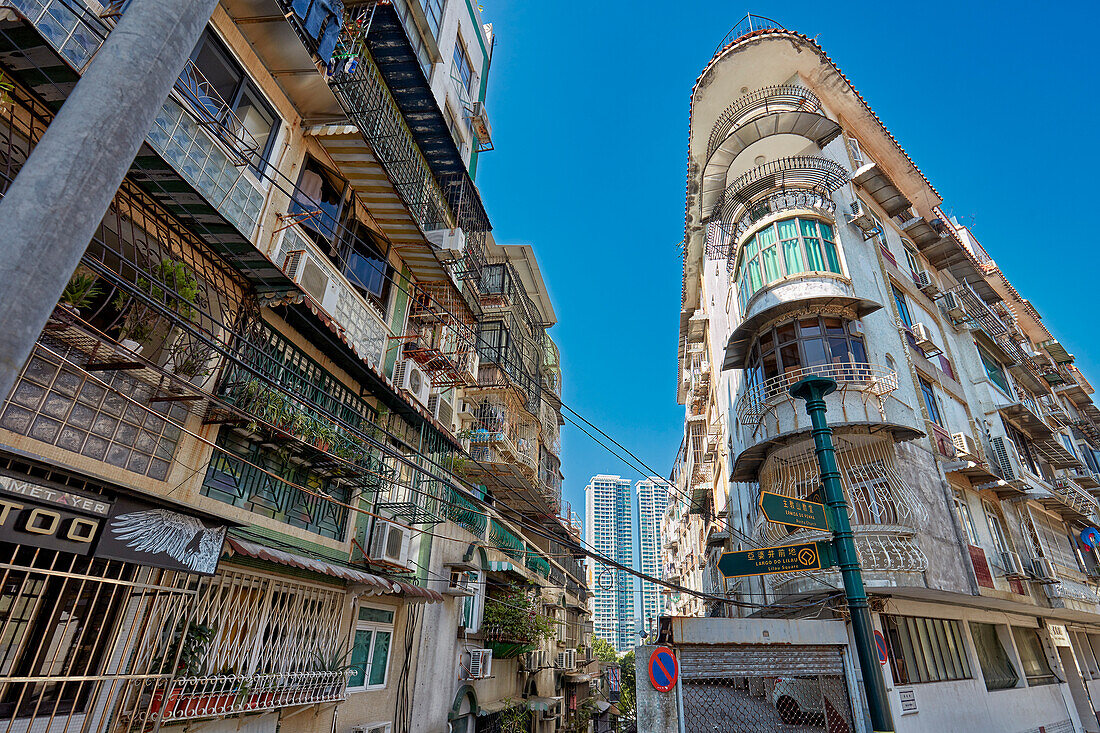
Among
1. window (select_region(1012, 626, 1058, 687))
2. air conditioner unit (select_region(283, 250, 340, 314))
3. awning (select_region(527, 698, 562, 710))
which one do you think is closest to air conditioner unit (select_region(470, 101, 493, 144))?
air conditioner unit (select_region(283, 250, 340, 314))

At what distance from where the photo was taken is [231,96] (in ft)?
27.7

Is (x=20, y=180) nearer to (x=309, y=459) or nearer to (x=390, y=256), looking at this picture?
(x=309, y=459)

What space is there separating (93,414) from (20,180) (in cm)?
534

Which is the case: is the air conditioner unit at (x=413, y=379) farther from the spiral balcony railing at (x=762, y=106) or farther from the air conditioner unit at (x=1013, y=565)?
the air conditioner unit at (x=1013, y=565)

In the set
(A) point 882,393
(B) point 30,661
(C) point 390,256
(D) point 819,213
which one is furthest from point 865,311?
(B) point 30,661

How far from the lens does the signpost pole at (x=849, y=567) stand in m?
6.40

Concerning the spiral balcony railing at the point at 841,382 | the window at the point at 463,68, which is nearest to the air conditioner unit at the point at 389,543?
the spiral balcony railing at the point at 841,382

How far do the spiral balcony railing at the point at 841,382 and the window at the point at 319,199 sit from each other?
36.9 ft

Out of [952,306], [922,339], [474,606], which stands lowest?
[474,606]

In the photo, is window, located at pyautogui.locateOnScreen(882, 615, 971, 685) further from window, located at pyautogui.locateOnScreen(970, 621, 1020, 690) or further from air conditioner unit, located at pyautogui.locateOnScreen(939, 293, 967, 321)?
air conditioner unit, located at pyautogui.locateOnScreen(939, 293, 967, 321)

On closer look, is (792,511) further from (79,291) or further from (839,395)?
(79,291)

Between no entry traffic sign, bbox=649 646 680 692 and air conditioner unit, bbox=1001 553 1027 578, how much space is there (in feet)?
47.2

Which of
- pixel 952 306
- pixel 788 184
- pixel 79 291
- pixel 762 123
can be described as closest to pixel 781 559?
pixel 79 291

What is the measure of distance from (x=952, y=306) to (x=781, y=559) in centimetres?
1941
